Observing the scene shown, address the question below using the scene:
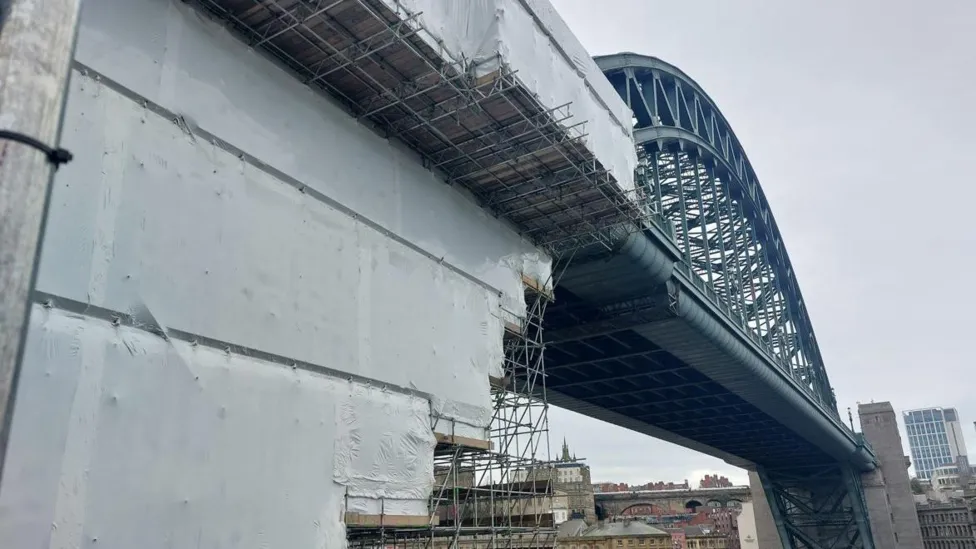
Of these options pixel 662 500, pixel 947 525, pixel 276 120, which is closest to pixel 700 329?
pixel 276 120

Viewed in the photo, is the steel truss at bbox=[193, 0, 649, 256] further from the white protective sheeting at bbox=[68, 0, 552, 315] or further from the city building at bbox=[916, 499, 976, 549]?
the city building at bbox=[916, 499, 976, 549]

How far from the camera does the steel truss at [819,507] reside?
6744 cm

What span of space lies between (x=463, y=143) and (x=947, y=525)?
4344 inches

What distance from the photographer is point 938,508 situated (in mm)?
100000

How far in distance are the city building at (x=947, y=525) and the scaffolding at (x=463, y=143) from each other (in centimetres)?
9775

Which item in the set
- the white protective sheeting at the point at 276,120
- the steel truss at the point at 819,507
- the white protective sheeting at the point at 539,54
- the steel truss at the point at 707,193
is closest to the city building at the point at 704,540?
the steel truss at the point at 819,507

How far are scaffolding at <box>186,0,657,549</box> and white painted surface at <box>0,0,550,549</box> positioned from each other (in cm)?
44

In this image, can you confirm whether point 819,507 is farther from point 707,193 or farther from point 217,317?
point 217,317

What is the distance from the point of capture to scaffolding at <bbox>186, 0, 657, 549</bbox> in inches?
460

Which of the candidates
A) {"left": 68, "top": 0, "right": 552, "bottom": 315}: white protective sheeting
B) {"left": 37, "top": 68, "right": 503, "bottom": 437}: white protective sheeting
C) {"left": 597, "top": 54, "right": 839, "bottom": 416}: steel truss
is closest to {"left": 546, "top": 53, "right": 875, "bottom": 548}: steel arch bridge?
{"left": 597, "top": 54, "right": 839, "bottom": 416}: steel truss

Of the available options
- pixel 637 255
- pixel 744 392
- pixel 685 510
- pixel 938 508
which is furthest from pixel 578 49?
pixel 685 510

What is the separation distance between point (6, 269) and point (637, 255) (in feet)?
66.0

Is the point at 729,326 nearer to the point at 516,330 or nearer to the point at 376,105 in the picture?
the point at 516,330

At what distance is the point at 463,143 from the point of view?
599 inches
